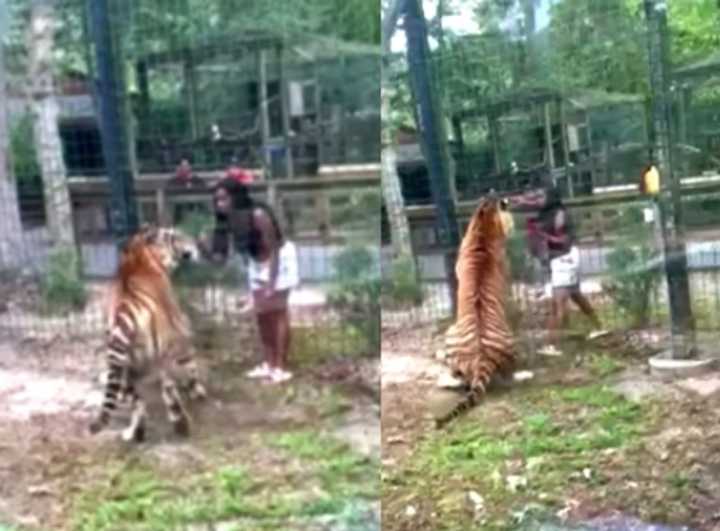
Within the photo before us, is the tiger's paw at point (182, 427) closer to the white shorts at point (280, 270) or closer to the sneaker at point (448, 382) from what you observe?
the white shorts at point (280, 270)

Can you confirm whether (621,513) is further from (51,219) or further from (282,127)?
(51,219)

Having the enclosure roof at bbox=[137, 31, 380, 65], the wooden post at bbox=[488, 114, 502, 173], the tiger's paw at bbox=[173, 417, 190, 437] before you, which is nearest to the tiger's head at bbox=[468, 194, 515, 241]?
the wooden post at bbox=[488, 114, 502, 173]

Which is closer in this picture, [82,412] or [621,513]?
[82,412]

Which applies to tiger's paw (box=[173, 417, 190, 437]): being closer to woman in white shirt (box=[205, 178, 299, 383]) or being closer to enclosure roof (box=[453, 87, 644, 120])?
woman in white shirt (box=[205, 178, 299, 383])

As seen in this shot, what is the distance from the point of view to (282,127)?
2893mm

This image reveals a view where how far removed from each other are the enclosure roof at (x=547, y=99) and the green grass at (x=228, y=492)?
841mm

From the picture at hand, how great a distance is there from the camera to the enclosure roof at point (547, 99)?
3.12 metres

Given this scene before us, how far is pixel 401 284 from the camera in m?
3.12

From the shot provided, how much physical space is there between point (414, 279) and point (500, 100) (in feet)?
1.50

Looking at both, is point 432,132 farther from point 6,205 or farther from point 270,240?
point 6,205

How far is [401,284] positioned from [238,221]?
0.44 m

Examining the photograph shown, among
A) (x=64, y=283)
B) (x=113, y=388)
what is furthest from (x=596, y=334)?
(x=64, y=283)

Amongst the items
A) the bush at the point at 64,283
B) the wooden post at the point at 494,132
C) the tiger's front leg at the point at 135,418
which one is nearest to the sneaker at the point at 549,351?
the wooden post at the point at 494,132

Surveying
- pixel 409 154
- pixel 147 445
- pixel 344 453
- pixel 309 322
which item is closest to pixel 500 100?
pixel 409 154
